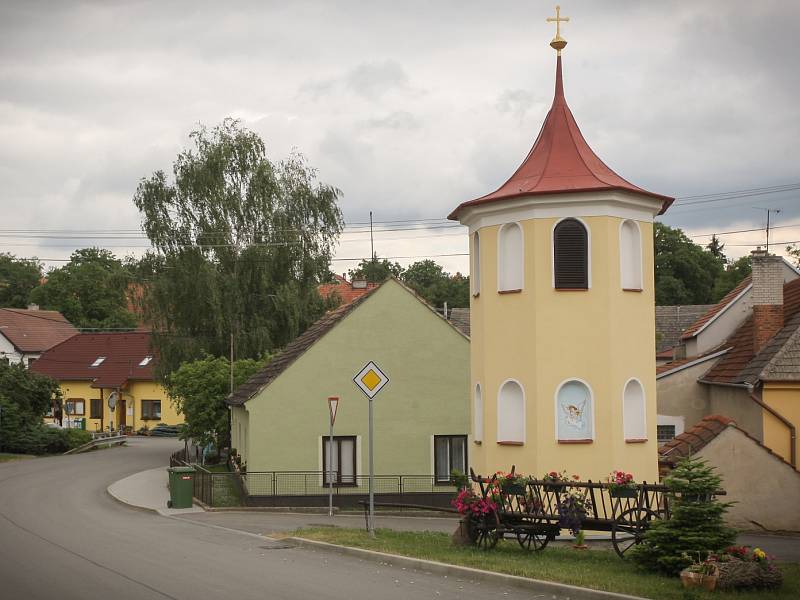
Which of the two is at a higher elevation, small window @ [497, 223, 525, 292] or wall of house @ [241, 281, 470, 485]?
small window @ [497, 223, 525, 292]

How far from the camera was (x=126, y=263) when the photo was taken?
4894cm

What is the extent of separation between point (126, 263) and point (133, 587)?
1481 inches

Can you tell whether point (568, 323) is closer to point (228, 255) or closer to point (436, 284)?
point (228, 255)

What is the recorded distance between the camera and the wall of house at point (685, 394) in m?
29.3

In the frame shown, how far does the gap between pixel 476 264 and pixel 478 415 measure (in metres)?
3.03

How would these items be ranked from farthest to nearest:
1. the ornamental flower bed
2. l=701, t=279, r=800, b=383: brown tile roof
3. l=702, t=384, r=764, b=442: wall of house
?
l=701, t=279, r=800, b=383: brown tile roof → l=702, t=384, r=764, b=442: wall of house → the ornamental flower bed

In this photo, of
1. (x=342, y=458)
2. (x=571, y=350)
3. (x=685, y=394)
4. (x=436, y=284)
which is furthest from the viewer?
(x=436, y=284)

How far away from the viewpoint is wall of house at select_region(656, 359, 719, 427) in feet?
96.0

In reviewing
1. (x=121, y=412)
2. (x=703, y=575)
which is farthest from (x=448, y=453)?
(x=121, y=412)

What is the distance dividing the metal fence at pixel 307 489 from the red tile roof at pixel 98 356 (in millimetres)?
42533

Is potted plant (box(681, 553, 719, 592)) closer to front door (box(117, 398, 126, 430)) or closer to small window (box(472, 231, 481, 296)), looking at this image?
small window (box(472, 231, 481, 296))

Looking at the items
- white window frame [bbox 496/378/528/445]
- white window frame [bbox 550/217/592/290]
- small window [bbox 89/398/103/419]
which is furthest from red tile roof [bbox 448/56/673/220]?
small window [bbox 89/398/103/419]

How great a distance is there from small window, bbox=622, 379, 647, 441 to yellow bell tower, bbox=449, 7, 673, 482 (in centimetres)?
2

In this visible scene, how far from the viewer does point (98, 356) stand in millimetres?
75312
